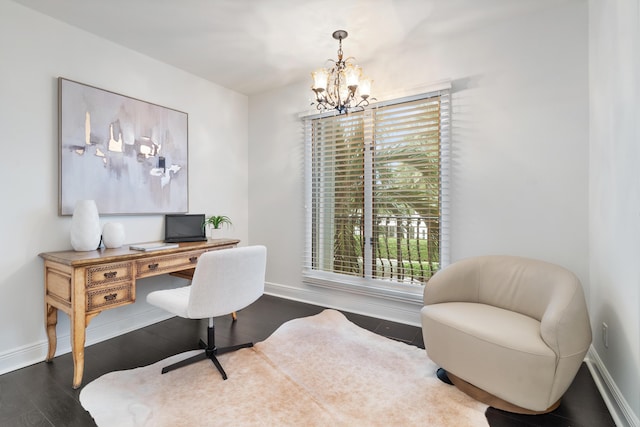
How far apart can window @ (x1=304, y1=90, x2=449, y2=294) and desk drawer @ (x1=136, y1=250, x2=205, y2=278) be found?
1367mm

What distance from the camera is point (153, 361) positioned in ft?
7.41

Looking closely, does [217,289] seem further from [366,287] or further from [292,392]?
[366,287]

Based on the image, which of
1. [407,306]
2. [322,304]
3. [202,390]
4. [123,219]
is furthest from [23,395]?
[407,306]

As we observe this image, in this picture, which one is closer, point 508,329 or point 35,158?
point 508,329

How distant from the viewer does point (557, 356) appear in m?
1.50

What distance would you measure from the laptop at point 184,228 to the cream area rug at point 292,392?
1208 millimetres

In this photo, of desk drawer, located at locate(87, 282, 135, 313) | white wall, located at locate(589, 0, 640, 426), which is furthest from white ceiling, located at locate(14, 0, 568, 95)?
desk drawer, located at locate(87, 282, 135, 313)

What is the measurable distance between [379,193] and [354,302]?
3.95 feet

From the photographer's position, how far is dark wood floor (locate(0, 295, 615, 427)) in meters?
1.63

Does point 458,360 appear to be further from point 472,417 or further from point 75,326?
point 75,326

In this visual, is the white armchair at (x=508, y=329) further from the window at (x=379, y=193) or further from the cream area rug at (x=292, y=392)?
the window at (x=379, y=193)

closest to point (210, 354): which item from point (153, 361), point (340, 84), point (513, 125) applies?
point (153, 361)

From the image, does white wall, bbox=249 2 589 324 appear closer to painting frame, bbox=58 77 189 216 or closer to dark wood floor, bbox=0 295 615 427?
dark wood floor, bbox=0 295 615 427

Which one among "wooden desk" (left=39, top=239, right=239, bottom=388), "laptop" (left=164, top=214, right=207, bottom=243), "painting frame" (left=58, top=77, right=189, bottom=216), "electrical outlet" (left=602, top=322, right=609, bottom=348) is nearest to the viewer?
"electrical outlet" (left=602, top=322, right=609, bottom=348)
